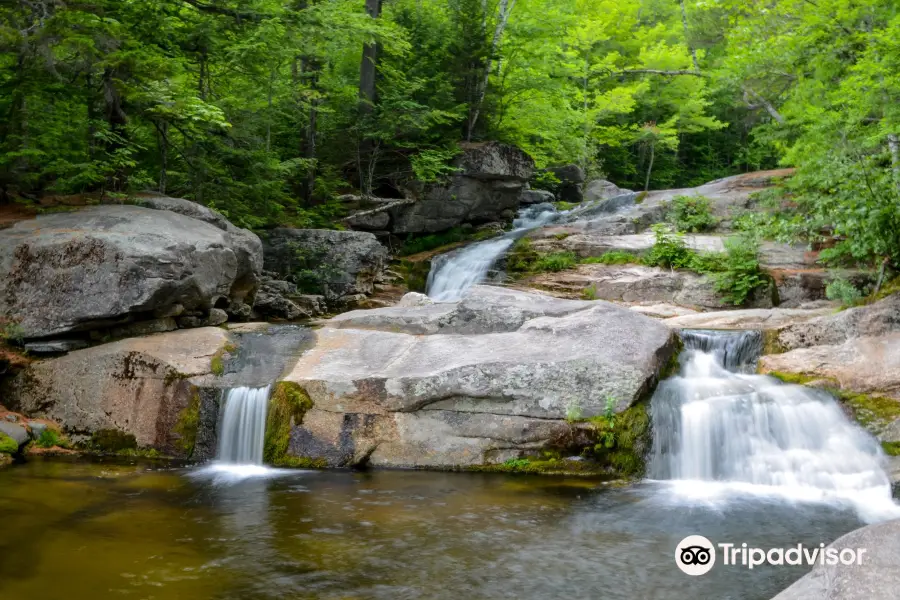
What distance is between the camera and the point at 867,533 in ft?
10.9

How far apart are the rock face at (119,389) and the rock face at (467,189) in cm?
1043

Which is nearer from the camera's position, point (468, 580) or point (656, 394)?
point (468, 580)

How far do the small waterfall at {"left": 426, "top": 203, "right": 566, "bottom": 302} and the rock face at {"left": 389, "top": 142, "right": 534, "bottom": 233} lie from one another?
4.33ft

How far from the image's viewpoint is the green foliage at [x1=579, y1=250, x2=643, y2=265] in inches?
637

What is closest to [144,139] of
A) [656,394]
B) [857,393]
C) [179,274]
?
[179,274]

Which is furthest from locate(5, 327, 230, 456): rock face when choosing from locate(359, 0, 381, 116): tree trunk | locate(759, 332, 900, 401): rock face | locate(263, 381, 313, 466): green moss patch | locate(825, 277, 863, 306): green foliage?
locate(825, 277, 863, 306): green foliage

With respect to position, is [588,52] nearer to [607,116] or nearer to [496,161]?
[607,116]

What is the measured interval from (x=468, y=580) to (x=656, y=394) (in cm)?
446

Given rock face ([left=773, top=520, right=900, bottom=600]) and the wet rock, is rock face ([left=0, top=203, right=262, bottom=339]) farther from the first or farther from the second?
rock face ([left=773, top=520, right=900, bottom=600])

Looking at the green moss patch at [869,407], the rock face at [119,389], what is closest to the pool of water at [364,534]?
the rock face at [119,389]

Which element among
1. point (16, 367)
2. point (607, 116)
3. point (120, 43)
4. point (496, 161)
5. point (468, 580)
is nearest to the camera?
point (468, 580)

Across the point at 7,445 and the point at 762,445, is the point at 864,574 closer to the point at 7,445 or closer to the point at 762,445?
the point at 762,445

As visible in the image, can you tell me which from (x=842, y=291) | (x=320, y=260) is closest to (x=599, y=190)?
(x=320, y=260)

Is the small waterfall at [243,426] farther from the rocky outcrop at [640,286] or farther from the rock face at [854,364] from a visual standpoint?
the rocky outcrop at [640,286]
